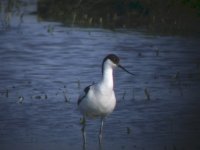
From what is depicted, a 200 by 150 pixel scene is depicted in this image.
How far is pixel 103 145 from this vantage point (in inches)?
441

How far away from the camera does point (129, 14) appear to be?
72.4 feet

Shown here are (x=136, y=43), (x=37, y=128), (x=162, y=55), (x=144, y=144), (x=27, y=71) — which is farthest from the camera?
(x=136, y=43)

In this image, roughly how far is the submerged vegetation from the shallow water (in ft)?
2.16

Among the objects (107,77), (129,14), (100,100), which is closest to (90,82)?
(107,77)

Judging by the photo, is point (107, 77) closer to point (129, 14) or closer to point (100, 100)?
point (100, 100)

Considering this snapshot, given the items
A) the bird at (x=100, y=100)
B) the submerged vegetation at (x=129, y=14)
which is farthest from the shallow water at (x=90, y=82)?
the submerged vegetation at (x=129, y=14)

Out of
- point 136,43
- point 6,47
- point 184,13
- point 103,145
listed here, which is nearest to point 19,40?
point 6,47

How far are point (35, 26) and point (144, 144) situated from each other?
11032 millimetres

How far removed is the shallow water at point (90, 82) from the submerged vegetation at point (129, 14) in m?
0.66

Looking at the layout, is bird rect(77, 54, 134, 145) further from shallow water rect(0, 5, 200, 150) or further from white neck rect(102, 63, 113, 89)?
shallow water rect(0, 5, 200, 150)

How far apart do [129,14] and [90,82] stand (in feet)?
22.8

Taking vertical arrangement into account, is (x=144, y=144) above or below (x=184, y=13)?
below

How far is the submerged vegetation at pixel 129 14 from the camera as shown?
2111 cm

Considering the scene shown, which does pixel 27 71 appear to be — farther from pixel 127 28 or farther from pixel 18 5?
pixel 18 5
